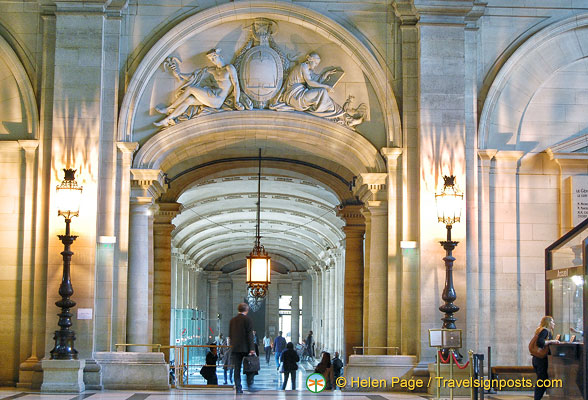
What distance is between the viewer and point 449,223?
1719 centimetres

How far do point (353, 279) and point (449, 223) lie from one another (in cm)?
1034

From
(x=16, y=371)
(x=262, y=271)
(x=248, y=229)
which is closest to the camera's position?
(x=16, y=371)

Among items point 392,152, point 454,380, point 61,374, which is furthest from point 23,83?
point 454,380

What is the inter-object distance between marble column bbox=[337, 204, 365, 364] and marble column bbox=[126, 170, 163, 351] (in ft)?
26.5

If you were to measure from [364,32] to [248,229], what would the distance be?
25.2m

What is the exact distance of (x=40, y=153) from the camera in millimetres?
18531

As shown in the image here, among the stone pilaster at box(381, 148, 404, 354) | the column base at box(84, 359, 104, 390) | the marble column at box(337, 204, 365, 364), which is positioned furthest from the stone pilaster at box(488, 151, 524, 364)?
the marble column at box(337, 204, 365, 364)

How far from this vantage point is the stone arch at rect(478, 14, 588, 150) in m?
19.2

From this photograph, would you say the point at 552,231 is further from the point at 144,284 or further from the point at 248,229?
the point at 248,229

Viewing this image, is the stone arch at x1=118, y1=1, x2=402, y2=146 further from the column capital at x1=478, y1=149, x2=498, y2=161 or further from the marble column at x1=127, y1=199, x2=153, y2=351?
the marble column at x1=127, y1=199, x2=153, y2=351

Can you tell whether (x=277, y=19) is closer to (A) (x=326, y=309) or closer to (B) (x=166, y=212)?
(B) (x=166, y=212)

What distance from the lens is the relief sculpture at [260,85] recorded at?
1927 cm

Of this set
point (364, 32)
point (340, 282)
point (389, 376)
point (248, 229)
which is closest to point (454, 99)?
point (364, 32)

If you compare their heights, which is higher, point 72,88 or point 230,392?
point 72,88
